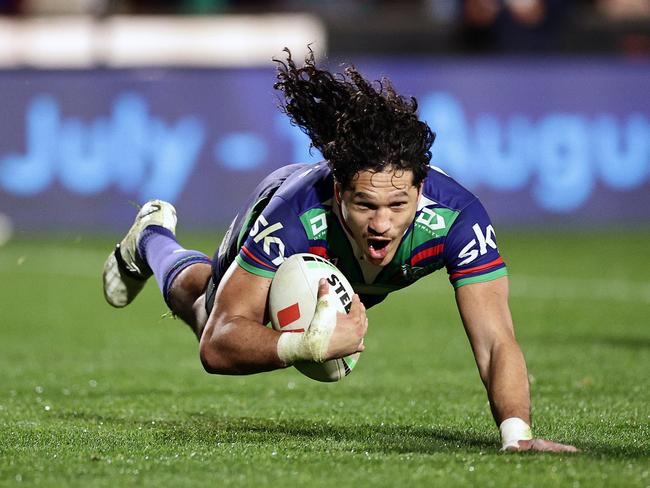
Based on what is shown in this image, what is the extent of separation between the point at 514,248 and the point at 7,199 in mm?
6073

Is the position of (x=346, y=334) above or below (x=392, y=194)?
below

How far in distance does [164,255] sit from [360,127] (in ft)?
6.56

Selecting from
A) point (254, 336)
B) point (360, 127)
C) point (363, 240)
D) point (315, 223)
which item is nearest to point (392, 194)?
point (363, 240)

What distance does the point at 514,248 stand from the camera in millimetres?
16109

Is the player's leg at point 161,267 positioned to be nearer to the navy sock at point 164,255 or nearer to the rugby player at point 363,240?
the navy sock at point 164,255

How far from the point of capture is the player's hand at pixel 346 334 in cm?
544

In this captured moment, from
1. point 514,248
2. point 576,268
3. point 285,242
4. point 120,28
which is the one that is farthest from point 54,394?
point 120,28

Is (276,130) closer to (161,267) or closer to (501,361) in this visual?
(161,267)

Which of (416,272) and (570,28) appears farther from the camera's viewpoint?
(570,28)

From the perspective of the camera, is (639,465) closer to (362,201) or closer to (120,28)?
(362,201)

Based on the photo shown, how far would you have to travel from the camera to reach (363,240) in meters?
5.81

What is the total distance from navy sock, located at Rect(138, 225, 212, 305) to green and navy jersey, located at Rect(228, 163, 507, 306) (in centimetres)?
118

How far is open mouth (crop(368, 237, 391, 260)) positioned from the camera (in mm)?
5773

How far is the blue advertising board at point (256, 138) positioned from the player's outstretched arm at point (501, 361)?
10.5m
